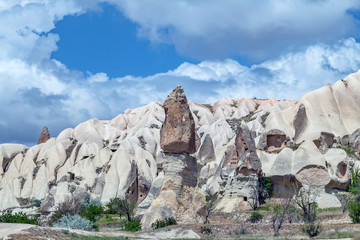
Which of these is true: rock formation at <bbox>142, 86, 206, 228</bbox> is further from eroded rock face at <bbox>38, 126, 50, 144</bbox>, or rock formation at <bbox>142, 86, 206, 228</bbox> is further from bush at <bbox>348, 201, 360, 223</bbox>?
eroded rock face at <bbox>38, 126, 50, 144</bbox>

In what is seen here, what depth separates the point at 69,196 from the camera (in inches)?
1938

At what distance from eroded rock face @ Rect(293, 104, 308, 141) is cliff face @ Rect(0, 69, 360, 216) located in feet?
0.29

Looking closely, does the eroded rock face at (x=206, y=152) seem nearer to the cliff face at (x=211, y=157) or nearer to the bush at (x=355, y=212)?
the cliff face at (x=211, y=157)

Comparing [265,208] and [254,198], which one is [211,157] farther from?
[265,208]

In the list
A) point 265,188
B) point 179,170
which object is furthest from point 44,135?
point 179,170

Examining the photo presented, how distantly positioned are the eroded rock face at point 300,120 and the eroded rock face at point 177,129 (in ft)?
75.6

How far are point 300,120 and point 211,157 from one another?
11.5 m

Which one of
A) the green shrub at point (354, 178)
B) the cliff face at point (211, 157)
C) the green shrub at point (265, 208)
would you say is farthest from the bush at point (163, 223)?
the green shrub at point (354, 178)

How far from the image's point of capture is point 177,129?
27812 mm

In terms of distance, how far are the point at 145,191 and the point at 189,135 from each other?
72.4 feet

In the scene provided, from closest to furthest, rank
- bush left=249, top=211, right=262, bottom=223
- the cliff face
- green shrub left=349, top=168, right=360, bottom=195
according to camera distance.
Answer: bush left=249, top=211, right=262, bottom=223
green shrub left=349, top=168, right=360, bottom=195
the cliff face

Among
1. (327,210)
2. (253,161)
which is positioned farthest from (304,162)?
(327,210)

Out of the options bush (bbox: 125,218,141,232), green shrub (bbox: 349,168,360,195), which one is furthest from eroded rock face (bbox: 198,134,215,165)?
bush (bbox: 125,218,141,232)

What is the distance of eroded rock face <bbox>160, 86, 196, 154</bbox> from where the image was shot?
27.7 m
